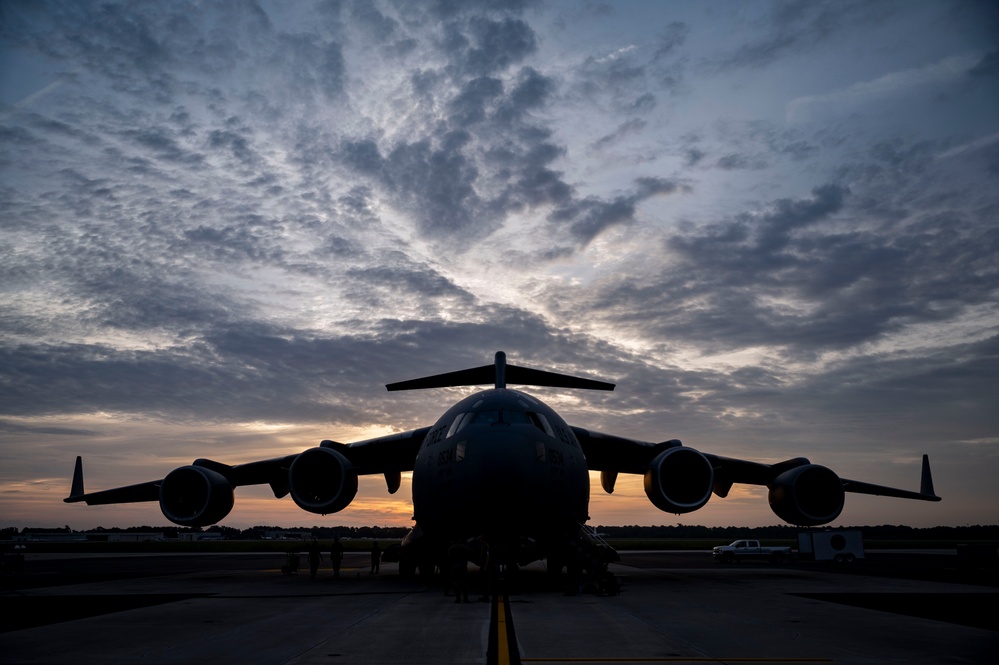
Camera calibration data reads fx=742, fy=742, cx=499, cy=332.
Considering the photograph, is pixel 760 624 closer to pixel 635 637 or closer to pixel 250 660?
pixel 635 637

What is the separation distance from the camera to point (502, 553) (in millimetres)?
15188

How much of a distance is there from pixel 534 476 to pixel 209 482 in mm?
11844

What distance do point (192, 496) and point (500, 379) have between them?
32.9 ft

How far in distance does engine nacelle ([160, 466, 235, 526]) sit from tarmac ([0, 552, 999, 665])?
2.76 meters

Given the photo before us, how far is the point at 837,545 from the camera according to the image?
3419 cm

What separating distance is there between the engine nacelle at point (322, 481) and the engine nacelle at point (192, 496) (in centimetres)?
285

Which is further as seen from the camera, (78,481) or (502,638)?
(78,481)

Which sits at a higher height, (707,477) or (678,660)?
(707,477)

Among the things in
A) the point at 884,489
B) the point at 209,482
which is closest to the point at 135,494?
the point at 209,482

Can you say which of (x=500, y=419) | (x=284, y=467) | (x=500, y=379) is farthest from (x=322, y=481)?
(x=500, y=419)

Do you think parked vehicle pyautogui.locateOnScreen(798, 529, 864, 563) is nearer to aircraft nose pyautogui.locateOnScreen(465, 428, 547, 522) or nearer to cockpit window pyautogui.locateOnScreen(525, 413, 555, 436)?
cockpit window pyautogui.locateOnScreen(525, 413, 555, 436)

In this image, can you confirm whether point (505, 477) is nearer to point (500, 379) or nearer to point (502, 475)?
point (502, 475)

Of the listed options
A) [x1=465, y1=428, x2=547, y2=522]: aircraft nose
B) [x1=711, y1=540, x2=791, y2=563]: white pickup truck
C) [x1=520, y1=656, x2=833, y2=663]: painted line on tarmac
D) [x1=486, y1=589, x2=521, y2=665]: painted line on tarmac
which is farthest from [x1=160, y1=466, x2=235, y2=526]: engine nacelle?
[x1=711, y1=540, x2=791, y2=563]: white pickup truck

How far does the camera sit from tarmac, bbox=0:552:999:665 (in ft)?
28.0
